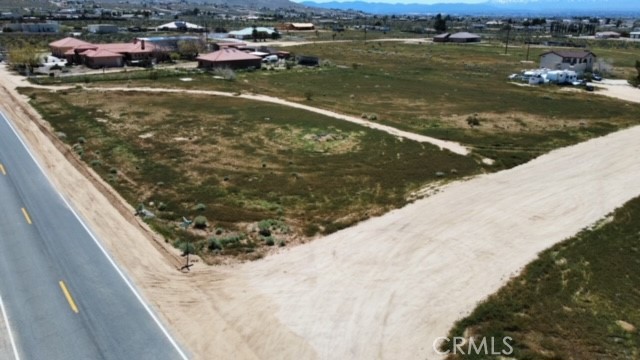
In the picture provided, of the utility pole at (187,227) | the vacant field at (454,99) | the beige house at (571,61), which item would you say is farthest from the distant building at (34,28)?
the utility pole at (187,227)

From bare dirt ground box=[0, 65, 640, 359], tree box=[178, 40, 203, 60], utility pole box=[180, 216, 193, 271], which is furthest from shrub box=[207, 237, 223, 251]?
tree box=[178, 40, 203, 60]

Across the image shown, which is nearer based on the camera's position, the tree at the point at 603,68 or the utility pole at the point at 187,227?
the utility pole at the point at 187,227

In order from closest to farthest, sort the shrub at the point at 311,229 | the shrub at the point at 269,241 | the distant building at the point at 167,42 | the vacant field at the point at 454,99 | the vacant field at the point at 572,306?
1. the vacant field at the point at 572,306
2. the shrub at the point at 269,241
3. the shrub at the point at 311,229
4. the vacant field at the point at 454,99
5. the distant building at the point at 167,42

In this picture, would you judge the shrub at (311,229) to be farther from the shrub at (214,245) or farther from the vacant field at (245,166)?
the shrub at (214,245)

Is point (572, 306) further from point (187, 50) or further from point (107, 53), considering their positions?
point (187, 50)

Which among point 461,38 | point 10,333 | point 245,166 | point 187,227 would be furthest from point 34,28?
point 10,333

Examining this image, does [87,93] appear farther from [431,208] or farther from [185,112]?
[431,208]

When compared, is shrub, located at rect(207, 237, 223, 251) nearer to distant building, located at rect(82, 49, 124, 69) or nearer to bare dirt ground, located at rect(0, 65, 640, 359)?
bare dirt ground, located at rect(0, 65, 640, 359)
